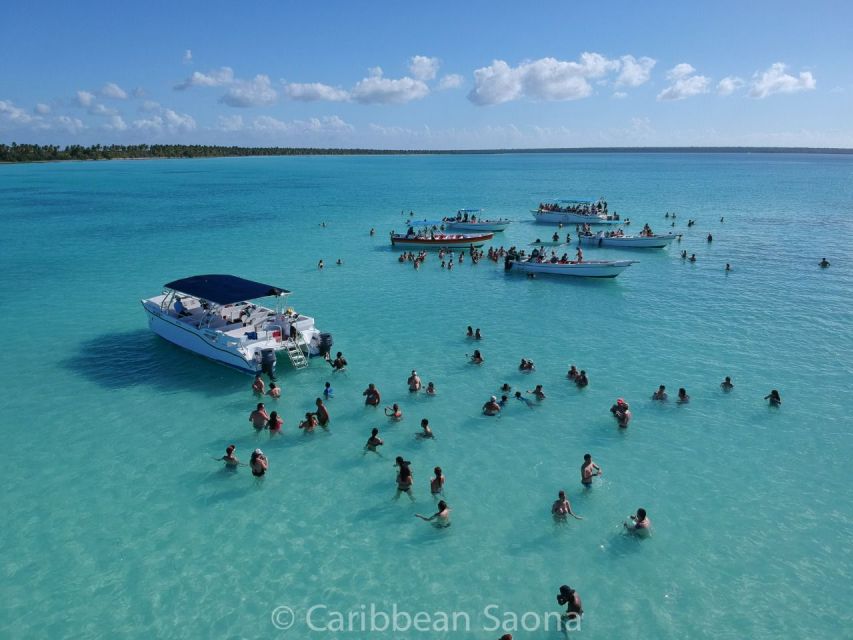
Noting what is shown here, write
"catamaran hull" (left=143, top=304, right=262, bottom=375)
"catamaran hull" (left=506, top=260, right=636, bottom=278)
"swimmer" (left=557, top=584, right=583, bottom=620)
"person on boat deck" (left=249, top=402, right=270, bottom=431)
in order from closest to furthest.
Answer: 1. "swimmer" (left=557, top=584, right=583, bottom=620)
2. "person on boat deck" (left=249, top=402, right=270, bottom=431)
3. "catamaran hull" (left=143, top=304, right=262, bottom=375)
4. "catamaran hull" (left=506, top=260, right=636, bottom=278)

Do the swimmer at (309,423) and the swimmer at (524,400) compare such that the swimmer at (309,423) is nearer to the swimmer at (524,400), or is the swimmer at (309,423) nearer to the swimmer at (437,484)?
the swimmer at (437,484)

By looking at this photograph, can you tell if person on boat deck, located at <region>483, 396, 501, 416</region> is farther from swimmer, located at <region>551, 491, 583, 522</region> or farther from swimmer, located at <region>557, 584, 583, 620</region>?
swimmer, located at <region>557, 584, 583, 620</region>

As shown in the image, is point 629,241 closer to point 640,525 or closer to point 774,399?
point 774,399

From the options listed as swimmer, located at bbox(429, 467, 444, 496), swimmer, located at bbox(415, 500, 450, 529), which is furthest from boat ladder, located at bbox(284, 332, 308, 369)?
swimmer, located at bbox(415, 500, 450, 529)

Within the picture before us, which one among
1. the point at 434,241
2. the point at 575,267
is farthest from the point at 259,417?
the point at 434,241

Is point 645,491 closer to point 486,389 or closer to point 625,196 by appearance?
point 486,389
